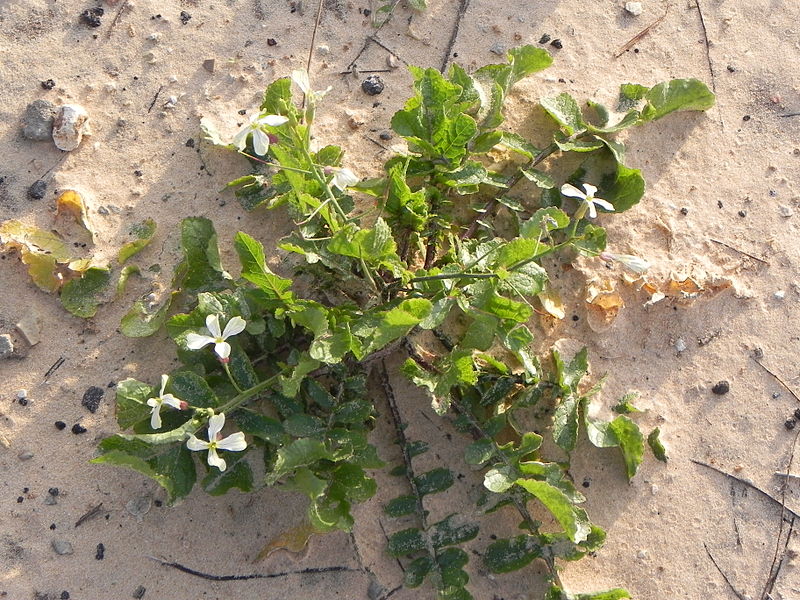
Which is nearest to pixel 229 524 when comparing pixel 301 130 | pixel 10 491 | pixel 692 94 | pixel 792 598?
pixel 10 491

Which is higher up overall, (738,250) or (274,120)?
(274,120)

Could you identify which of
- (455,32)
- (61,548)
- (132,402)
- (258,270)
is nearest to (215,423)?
(132,402)

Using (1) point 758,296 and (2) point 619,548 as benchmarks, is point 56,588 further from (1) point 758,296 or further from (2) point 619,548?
(1) point 758,296

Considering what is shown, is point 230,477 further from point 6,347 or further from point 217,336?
point 6,347

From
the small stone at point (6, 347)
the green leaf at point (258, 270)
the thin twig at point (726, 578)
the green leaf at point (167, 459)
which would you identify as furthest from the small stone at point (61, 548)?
the thin twig at point (726, 578)

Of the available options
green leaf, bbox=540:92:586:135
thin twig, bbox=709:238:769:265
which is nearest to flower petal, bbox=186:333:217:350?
green leaf, bbox=540:92:586:135

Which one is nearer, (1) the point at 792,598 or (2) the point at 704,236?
(1) the point at 792,598

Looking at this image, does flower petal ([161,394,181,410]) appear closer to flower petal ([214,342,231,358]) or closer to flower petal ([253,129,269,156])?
flower petal ([214,342,231,358])
